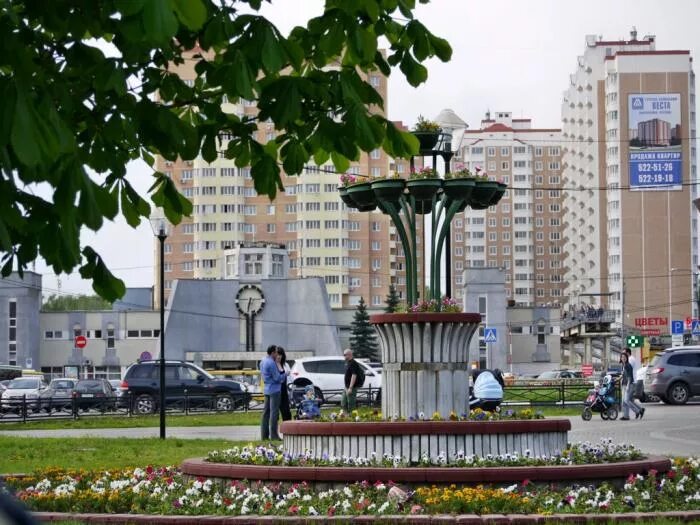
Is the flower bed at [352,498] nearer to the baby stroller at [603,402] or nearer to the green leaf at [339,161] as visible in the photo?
→ the green leaf at [339,161]

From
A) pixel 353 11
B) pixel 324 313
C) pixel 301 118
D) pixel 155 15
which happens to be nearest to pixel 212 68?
pixel 301 118

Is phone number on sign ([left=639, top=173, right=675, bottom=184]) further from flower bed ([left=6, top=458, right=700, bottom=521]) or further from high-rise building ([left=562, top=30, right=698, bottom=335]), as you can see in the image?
flower bed ([left=6, top=458, right=700, bottom=521])

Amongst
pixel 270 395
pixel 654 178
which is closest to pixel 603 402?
pixel 270 395

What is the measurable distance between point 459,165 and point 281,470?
19.6 feet

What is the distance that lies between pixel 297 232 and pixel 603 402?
419ft

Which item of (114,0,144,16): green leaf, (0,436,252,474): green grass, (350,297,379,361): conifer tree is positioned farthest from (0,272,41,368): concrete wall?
(114,0,144,16): green leaf

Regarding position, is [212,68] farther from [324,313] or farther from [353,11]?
[324,313]

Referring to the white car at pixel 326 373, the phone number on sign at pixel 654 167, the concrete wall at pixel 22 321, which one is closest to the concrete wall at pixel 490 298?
the phone number on sign at pixel 654 167

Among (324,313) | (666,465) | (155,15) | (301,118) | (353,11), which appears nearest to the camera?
(155,15)

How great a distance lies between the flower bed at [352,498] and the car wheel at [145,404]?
27.8m

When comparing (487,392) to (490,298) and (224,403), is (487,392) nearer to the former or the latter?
(224,403)

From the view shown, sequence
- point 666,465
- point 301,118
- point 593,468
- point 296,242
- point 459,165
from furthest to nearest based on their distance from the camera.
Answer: point 296,242, point 459,165, point 666,465, point 593,468, point 301,118

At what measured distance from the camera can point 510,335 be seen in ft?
421

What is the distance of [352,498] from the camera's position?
36.4 ft
